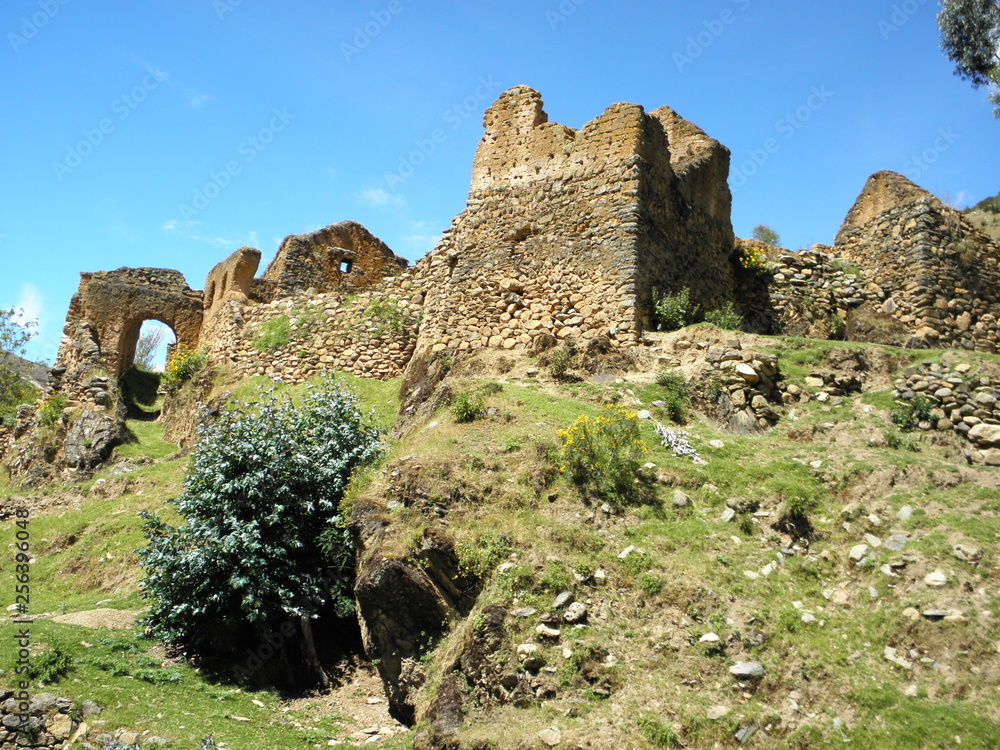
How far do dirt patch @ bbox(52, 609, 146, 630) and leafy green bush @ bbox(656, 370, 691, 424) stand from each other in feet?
28.3

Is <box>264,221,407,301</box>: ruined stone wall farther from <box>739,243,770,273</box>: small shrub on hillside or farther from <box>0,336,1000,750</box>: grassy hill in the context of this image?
<box>0,336,1000,750</box>: grassy hill

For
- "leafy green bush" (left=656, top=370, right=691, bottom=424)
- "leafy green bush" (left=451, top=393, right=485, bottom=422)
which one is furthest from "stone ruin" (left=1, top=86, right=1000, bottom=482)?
"leafy green bush" (left=451, top=393, right=485, bottom=422)

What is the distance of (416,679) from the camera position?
9.07 m

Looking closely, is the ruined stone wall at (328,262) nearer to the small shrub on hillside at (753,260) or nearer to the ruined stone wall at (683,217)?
the ruined stone wall at (683,217)

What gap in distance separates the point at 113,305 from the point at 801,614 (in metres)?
22.1

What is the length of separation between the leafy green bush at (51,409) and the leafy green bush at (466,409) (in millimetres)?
13523

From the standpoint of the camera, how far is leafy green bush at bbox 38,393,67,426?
20.3 metres

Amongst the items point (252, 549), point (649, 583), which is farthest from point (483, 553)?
point (252, 549)

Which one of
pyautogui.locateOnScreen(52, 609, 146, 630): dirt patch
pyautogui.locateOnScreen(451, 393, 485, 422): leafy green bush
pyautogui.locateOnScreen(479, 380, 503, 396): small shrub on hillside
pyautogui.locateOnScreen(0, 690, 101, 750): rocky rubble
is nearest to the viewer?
pyautogui.locateOnScreen(0, 690, 101, 750): rocky rubble

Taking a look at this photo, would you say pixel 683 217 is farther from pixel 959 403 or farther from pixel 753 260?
pixel 959 403

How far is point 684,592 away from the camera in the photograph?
8.58 m

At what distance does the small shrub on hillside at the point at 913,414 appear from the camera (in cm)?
1112

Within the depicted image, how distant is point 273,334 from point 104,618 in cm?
886

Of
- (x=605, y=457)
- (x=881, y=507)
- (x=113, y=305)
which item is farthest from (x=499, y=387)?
(x=113, y=305)
